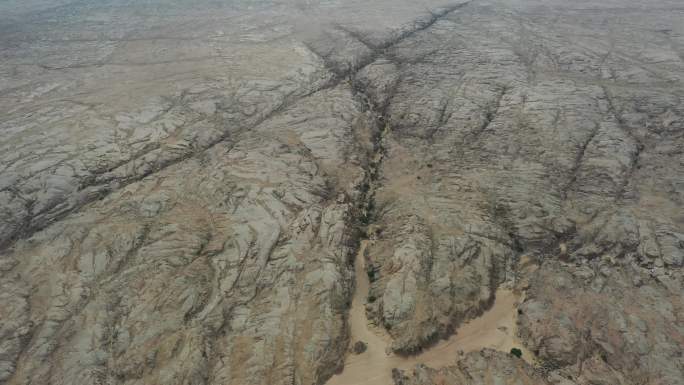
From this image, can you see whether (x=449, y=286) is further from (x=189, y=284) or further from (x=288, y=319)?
(x=189, y=284)

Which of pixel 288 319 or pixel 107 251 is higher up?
pixel 107 251

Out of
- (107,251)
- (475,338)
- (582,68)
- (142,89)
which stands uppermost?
(582,68)

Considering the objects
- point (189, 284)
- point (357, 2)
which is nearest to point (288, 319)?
point (189, 284)

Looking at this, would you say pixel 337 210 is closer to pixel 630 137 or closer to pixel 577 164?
pixel 577 164

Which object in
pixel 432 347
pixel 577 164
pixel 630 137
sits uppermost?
pixel 630 137

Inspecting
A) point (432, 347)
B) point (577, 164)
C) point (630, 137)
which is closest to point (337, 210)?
point (432, 347)

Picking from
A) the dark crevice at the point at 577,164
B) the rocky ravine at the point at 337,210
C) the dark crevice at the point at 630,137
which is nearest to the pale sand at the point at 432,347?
the rocky ravine at the point at 337,210

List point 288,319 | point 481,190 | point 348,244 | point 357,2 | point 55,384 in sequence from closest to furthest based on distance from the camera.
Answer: point 55,384 < point 288,319 < point 348,244 < point 481,190 < point 357,2

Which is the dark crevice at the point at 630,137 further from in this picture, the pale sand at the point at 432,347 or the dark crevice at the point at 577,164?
the pale sand at the point at 432,347
